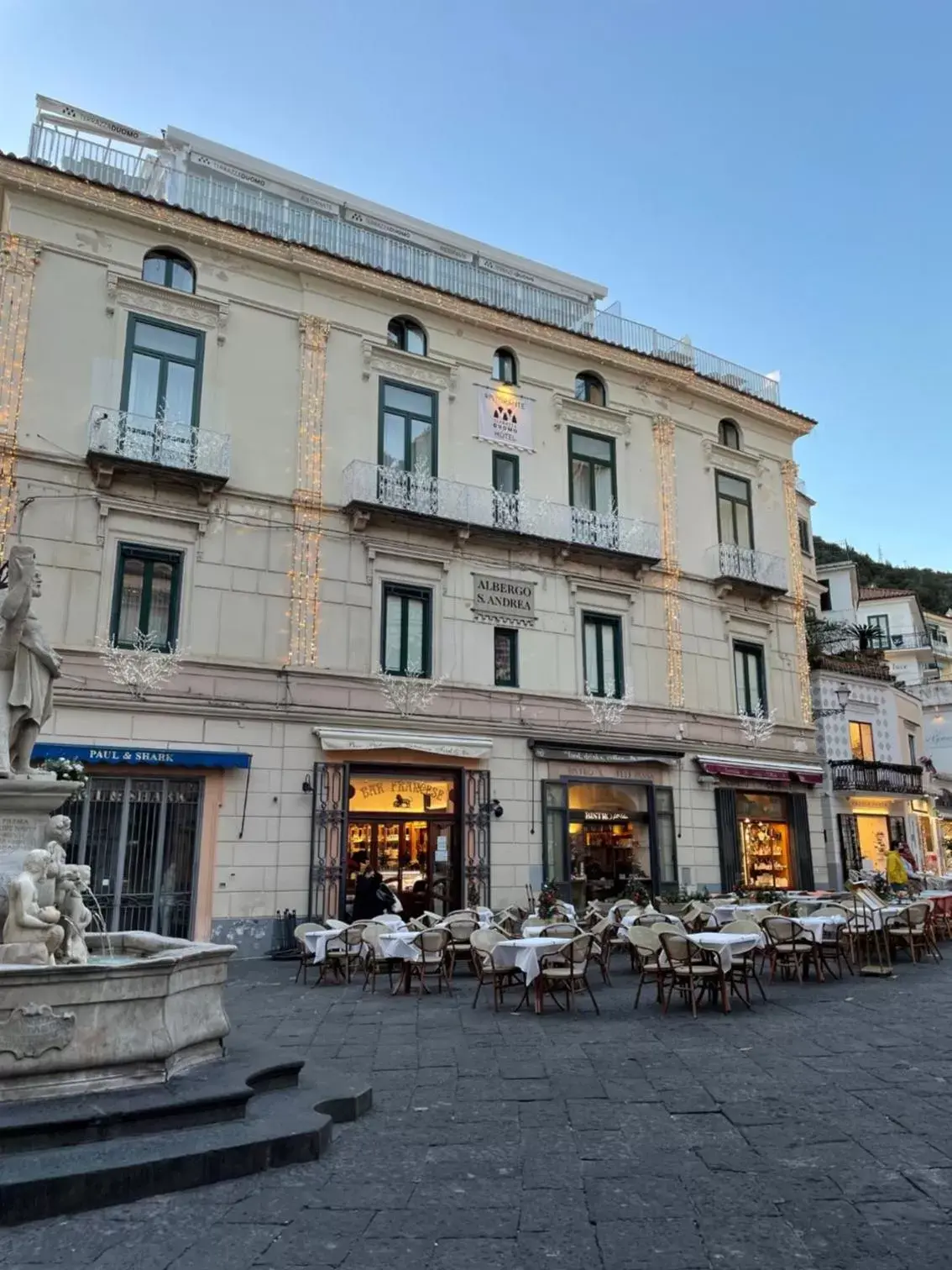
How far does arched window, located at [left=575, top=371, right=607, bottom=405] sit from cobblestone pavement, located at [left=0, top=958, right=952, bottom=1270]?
Result: 14.3 meters

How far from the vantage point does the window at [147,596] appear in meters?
14.0

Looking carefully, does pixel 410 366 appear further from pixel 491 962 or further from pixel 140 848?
pixel 491 962

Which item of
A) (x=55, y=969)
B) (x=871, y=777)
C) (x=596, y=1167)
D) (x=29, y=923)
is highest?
(x=871, y=777)

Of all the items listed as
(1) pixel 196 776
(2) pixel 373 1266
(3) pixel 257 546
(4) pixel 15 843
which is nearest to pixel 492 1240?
(2) pixel 373 1266

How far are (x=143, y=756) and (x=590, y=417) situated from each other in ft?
37.7

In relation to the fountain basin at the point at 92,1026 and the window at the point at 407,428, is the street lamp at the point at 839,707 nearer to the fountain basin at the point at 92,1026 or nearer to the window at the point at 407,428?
the window at the point at 407,428

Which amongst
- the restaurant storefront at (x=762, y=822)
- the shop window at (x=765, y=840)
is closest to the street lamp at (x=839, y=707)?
the restaurant storefront at (x=762, y=822)

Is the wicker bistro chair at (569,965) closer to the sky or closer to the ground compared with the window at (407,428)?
closer to the ground

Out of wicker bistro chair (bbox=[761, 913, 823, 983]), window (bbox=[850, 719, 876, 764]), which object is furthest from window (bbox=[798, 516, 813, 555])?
wicker bistro chair (bbox=[761, 913, 823, 983])

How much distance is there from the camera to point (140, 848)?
531 inches

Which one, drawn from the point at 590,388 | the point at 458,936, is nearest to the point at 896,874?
the point at 458,936

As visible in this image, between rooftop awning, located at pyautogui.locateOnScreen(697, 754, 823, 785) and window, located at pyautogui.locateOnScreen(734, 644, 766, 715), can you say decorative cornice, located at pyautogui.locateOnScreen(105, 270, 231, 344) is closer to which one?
rooftop awning, located at pyautogui.locateOnScreen(697, 754, 823, 785)

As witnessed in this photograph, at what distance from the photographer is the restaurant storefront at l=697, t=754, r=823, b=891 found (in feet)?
62.3

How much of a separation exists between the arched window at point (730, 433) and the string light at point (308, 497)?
10.2 meters
